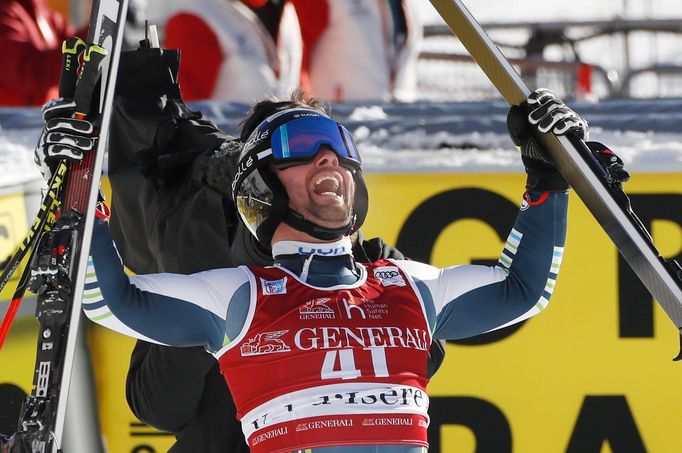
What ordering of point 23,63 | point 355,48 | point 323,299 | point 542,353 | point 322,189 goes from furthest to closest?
point 355,48 → point 23,63 → point 542,353 → point 322,189 → point 323,299

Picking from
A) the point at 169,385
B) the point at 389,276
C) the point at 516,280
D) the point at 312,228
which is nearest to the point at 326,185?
the point at 312,228

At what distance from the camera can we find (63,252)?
89.3 inches

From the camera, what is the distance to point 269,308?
255cm

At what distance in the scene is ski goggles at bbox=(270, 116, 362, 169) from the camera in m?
2.70

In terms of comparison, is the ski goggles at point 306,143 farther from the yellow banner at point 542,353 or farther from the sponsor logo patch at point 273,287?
the yellow banner at point 542,353

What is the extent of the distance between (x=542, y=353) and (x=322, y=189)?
1216mm

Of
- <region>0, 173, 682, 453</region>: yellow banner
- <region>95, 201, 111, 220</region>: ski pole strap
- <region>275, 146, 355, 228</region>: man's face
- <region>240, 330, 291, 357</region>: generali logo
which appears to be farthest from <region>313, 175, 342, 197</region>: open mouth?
<region>0, 173, 682, 453</region>: yellow banner

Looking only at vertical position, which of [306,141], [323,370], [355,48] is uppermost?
[355,48]

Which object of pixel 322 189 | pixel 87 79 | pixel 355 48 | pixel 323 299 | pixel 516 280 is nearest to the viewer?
pixel 87 79

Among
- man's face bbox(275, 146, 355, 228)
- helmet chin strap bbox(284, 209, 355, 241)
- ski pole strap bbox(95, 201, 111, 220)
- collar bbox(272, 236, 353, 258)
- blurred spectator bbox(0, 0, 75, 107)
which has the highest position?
blurred spectator bbox(0, 0, 75, 107)

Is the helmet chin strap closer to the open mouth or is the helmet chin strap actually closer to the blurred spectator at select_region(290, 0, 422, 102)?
the open mouth

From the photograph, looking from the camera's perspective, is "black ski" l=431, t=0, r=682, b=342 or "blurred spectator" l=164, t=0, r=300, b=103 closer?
"black ski" l=431, t=0, r=682, b=342

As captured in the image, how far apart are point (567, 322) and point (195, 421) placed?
125 centimetres

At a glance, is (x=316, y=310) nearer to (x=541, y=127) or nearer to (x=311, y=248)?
(x=311, y=248)
